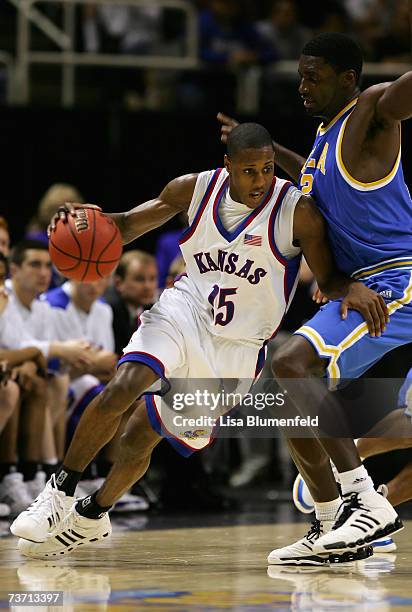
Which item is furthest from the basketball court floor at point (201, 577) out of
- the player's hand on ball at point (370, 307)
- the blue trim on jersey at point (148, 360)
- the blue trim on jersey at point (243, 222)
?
the blue trim on jersey at point (243, 222)

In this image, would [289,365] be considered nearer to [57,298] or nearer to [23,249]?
[23,249]

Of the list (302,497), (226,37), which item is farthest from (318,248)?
(226,37)

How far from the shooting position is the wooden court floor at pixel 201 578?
3547 millimetres

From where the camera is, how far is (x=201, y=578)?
4148mm

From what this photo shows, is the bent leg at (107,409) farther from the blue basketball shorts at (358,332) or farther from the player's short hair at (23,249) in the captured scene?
the player's short hair at (23,249)

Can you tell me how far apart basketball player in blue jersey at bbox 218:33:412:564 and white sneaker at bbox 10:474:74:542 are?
90 cm

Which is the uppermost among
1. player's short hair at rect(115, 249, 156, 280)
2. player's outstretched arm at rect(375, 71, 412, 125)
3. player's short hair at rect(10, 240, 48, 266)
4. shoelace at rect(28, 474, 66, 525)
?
player's outstretched arm at rect(375, 71, 412, 125)

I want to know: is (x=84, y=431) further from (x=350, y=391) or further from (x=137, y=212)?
(x=350, y=391)

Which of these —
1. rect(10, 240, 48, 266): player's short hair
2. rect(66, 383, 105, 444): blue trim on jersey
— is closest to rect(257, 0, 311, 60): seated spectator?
rect(10, 240, 48, 266): player's short hair

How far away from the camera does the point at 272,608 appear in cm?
345

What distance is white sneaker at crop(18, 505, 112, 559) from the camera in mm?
4688

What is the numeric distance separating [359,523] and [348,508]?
99 mm

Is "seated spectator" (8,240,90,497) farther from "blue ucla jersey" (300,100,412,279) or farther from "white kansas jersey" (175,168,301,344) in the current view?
"blue ucla jersey" (300,100,412,279)

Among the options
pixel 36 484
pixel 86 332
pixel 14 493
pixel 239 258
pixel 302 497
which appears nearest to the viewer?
pixel 239 258
